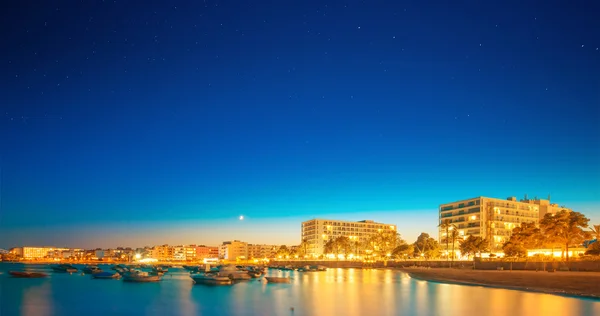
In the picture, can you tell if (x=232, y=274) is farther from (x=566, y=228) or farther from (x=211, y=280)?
(x=566, y=228)

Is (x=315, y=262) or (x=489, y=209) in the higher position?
(x=489, y=209)

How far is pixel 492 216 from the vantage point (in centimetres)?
14875

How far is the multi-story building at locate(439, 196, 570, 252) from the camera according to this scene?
148 metres

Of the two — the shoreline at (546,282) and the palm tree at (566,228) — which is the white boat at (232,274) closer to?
the shoreline at (546,282)

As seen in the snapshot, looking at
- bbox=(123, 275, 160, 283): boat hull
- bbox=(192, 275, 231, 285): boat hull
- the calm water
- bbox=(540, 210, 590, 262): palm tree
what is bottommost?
bbox=(123, 275, 160, 283): boat hull

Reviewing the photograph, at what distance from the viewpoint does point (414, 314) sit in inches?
1547

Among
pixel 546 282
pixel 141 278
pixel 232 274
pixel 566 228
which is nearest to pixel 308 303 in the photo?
pixel 546 282

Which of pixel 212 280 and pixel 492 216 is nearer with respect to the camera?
pixel 212 280

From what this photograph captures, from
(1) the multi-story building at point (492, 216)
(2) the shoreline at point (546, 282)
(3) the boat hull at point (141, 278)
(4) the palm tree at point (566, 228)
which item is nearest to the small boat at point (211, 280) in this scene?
(3) the boat hull at point (141, 278)

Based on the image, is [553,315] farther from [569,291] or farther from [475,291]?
[475,291]

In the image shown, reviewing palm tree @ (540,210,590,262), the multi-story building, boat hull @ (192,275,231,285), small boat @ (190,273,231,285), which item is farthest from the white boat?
the multi-story building

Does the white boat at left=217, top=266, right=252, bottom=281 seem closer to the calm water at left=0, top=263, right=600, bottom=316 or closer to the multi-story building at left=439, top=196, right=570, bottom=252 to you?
the calm water at left=0, top=263, right=600, bottom=316

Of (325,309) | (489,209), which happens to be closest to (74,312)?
(325,309)

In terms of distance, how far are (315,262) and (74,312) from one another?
14942 cm
